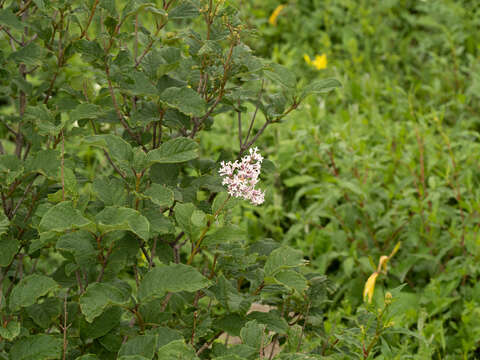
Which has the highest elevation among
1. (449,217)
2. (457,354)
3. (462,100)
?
(462,100)

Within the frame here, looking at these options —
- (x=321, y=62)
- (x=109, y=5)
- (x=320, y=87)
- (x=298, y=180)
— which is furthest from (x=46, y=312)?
(x=321, y=62)

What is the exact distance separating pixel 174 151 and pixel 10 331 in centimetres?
54

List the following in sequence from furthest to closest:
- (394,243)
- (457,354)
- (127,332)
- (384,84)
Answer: (384,84)
(394,243)
(457,354)
(127,332)

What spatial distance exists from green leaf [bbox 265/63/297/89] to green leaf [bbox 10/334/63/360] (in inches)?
32.0

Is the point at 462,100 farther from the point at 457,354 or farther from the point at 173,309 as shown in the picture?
the point at 173,309

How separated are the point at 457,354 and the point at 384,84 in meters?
2.09

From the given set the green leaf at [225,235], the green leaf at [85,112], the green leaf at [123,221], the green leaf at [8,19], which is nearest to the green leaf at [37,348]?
the green leaf at [123,221]

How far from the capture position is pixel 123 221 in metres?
1.30

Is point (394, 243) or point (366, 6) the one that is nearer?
point (394, 243)

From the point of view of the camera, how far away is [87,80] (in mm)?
1748

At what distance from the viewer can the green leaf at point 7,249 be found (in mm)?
1548

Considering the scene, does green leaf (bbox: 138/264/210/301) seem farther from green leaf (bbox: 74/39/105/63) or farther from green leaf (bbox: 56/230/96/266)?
green leaf (bbox: 74/39/105/63)

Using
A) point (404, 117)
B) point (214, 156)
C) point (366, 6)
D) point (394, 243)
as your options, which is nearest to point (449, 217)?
point (394, 243)

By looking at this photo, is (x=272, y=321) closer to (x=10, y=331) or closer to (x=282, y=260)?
(x=282, y=260)
